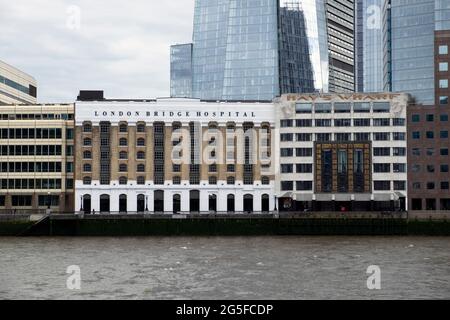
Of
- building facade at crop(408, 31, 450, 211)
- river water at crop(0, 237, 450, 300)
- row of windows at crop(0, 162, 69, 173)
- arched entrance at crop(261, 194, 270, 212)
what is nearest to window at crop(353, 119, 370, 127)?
building facade at crop(408, 31, 450, 211)

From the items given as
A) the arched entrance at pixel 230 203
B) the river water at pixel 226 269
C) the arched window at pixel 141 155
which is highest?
the arched window at pixel 141 155

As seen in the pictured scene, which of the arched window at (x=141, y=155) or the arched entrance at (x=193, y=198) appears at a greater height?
the arched window at (x=141, y=155)

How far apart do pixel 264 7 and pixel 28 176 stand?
91325 mm

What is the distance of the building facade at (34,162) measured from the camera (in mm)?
121562

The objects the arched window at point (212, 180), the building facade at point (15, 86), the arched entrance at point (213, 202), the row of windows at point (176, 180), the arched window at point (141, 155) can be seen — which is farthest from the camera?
the building facade at point (15, 86)

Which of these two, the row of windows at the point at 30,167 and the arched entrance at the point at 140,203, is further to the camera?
the arched entrance at the point at 140,203

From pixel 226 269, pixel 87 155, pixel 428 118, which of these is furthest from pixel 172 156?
pixel 226 269

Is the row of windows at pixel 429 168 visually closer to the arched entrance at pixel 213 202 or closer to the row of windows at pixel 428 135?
the row of windows at pixel 428 135

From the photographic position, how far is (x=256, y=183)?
407 feet

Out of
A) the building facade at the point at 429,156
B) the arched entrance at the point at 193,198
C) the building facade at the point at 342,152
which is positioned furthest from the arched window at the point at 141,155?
the building facade at the point at 429,156

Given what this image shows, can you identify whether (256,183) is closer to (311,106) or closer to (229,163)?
(229,163)

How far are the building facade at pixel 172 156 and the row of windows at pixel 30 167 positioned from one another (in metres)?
3.92

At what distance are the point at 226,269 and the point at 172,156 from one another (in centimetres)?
6468

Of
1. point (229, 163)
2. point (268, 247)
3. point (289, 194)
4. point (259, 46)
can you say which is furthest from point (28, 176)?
point (259, 46)
